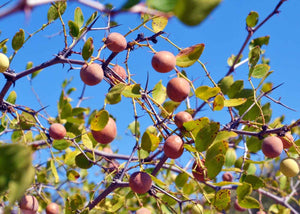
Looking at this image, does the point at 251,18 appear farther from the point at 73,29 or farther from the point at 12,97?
the point at 12,97

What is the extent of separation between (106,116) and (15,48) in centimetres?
76

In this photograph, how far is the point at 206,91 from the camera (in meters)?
1.28

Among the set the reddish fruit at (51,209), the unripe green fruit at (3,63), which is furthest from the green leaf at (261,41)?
the reddish fruit at (51,209)

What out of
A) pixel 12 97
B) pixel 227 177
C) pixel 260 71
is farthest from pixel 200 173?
pixel 12 97

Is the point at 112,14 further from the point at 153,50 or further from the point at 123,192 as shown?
the point at 123,192

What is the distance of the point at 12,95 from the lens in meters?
2.07

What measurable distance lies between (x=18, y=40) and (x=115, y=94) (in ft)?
2.48

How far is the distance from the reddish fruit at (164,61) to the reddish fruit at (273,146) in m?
0.50

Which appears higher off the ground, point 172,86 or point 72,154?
point 172,86

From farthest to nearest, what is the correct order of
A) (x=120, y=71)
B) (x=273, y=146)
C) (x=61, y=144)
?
1. (x=61, y=144)
2. (x=120, y=71)
3. (x=273, y=146)

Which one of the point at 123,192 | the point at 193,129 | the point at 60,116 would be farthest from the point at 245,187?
the point at 123,192

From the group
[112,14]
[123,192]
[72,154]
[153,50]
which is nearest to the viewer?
[112,14]

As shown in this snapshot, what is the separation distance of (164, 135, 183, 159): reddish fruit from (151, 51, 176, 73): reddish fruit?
0.81 feet

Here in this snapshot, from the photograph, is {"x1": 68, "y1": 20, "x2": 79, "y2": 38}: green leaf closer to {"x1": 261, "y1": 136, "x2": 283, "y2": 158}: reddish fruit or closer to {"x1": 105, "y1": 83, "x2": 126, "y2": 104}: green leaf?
{"x1": 105, "y1": 83, "x2": 126, "y2": 104}: green leaf
